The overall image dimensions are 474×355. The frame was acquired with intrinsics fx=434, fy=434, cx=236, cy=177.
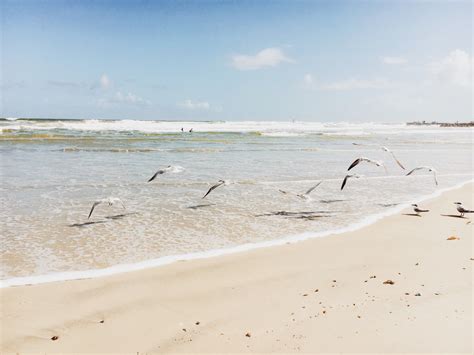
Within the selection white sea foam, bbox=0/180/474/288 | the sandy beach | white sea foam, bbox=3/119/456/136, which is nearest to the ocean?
white sea foam, bbox=0/180/474/288

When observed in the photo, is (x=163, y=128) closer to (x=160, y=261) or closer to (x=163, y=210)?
(x=163, y=210)

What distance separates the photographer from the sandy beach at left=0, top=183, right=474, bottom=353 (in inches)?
135

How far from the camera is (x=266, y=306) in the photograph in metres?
4.10

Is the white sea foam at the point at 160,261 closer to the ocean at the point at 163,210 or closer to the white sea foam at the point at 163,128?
the ocean at the point at 163,210

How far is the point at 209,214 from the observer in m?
8.28

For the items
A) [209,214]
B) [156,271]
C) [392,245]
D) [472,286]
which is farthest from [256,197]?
[472,286]

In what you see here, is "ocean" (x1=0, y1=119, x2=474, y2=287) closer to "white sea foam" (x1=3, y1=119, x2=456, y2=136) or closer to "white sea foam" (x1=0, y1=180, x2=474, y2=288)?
"white sea foam" (x1=0, y1=180, x2=474, y2=288)

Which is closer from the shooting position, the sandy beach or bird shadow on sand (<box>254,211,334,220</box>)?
the sandy beach

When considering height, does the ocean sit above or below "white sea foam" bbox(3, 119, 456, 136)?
below

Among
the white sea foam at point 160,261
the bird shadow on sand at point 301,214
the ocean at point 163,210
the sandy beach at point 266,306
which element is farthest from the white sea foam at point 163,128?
the sandy beach at point 266,306

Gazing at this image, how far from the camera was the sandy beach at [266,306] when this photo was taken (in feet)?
11.2

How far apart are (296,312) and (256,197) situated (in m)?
6.11

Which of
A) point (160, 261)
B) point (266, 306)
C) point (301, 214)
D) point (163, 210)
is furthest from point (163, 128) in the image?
point (266, 306)

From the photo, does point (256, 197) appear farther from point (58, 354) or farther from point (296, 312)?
point (58, 354)
